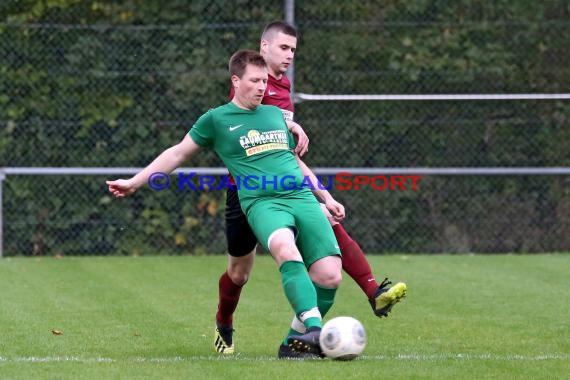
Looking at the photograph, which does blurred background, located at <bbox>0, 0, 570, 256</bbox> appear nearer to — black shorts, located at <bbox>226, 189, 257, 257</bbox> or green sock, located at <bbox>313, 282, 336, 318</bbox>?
black shorts, located at <bbox>226, 189, 257, 257</bbox>

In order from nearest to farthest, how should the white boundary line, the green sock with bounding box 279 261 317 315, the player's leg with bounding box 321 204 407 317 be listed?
the green sock with bounding box 279 261 317 315
the white boundary line
the player's leg with bounding box 321 204 407 317

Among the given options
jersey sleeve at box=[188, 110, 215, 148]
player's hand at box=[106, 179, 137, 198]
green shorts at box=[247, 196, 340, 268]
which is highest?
jersey sleeve at box=[188, 110, 215, 148]

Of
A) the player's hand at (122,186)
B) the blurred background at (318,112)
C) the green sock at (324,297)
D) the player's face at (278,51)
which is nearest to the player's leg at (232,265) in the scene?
the green sock at (324,297)

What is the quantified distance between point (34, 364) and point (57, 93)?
6.71m

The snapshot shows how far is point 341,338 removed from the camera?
5.55m

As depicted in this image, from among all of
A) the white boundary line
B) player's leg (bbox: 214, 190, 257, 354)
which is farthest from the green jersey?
the white boundary line

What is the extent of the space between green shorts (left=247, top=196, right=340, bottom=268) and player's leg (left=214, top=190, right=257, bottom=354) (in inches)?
15.3

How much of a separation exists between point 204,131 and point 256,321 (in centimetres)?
189

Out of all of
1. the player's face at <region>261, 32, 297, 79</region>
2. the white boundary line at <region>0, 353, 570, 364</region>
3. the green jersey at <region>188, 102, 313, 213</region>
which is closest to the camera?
the white boundary line at <region>0, 353, 570, 364</region>

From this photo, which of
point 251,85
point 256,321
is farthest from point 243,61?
point 256,321

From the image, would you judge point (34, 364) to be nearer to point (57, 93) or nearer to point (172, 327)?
point (172, 327)

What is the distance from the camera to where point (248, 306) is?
8406mm

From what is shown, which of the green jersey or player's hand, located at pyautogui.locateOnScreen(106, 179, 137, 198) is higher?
the green jersey

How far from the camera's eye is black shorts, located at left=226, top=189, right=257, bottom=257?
6375 millimetres
